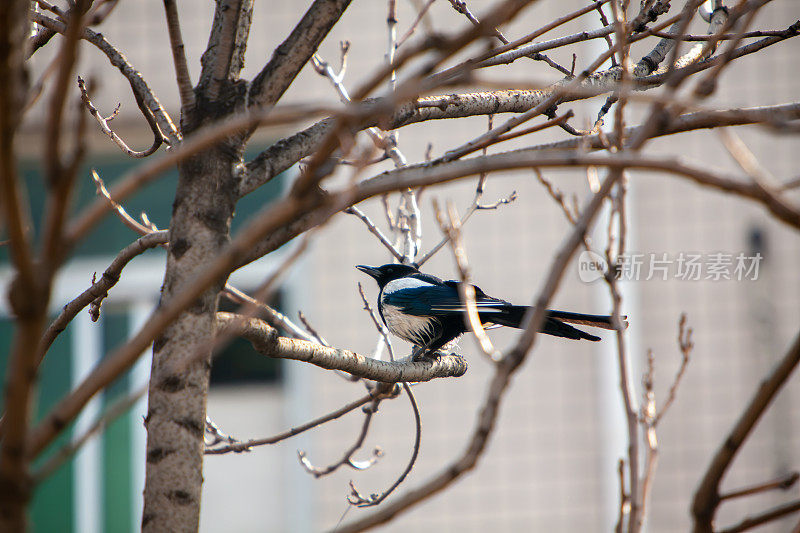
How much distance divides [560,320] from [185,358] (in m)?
1.55

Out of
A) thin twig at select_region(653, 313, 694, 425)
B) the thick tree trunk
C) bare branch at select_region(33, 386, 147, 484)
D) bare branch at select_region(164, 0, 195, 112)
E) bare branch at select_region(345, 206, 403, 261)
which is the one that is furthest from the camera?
bare branch at select_region(345, 206, 403, 261)

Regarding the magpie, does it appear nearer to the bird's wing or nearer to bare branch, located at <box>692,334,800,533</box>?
the bird's wing

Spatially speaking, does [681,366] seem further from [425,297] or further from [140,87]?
[425,297]

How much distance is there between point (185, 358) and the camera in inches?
55.8

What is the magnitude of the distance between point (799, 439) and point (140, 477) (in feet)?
17.1

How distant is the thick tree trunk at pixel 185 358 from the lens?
54.2 inches

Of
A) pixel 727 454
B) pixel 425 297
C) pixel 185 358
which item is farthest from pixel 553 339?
pixel 727 454

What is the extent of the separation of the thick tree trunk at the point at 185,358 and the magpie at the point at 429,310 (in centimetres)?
159

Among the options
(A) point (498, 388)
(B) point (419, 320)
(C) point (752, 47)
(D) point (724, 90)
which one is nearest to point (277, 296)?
(B) point (419, 320)

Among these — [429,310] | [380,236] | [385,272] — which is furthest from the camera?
[385,272]

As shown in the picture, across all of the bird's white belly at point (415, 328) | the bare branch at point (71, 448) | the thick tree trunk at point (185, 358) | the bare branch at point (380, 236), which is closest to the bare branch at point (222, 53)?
the thick tree trunk at point (185, 358)

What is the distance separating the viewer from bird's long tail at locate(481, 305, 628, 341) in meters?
2.42
